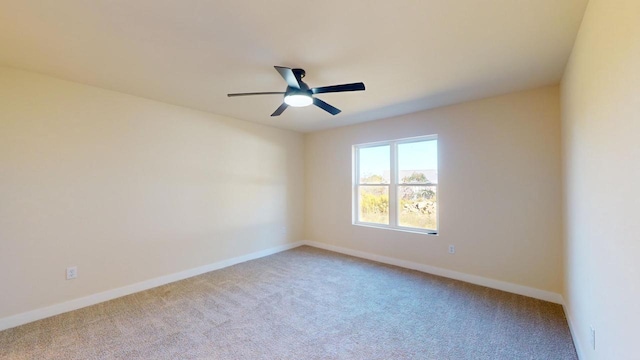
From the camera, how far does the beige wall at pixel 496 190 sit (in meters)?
3.02

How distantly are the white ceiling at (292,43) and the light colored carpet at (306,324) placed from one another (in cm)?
248

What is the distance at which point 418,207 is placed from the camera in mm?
4199

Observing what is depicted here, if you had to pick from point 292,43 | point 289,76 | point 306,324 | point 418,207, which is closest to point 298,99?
point 289,76

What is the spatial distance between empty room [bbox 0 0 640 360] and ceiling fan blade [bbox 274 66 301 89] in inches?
0.8

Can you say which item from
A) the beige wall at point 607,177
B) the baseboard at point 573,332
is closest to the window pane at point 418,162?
the beige wall at point 607,177

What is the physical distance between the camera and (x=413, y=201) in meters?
4.27

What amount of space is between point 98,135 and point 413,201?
4385 millimetres

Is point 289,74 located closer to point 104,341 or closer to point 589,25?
point 589,25

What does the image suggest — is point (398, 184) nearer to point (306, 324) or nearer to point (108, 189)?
point (306, 324)

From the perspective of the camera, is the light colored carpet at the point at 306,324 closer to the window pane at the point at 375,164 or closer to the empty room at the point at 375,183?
the empty room at the point at 375,183

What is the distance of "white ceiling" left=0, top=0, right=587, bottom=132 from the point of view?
174 centimetres

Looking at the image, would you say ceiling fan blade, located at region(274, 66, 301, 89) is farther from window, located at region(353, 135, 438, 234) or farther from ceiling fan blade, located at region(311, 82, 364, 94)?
window, located at region(353, 135, 438, 234)

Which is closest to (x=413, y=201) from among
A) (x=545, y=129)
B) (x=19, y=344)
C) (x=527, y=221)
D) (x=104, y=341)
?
(x=527, y=221)

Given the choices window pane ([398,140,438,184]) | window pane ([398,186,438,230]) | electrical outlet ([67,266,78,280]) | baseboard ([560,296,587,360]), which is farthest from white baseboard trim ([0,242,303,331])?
baseboard ([560,296,587,360])
